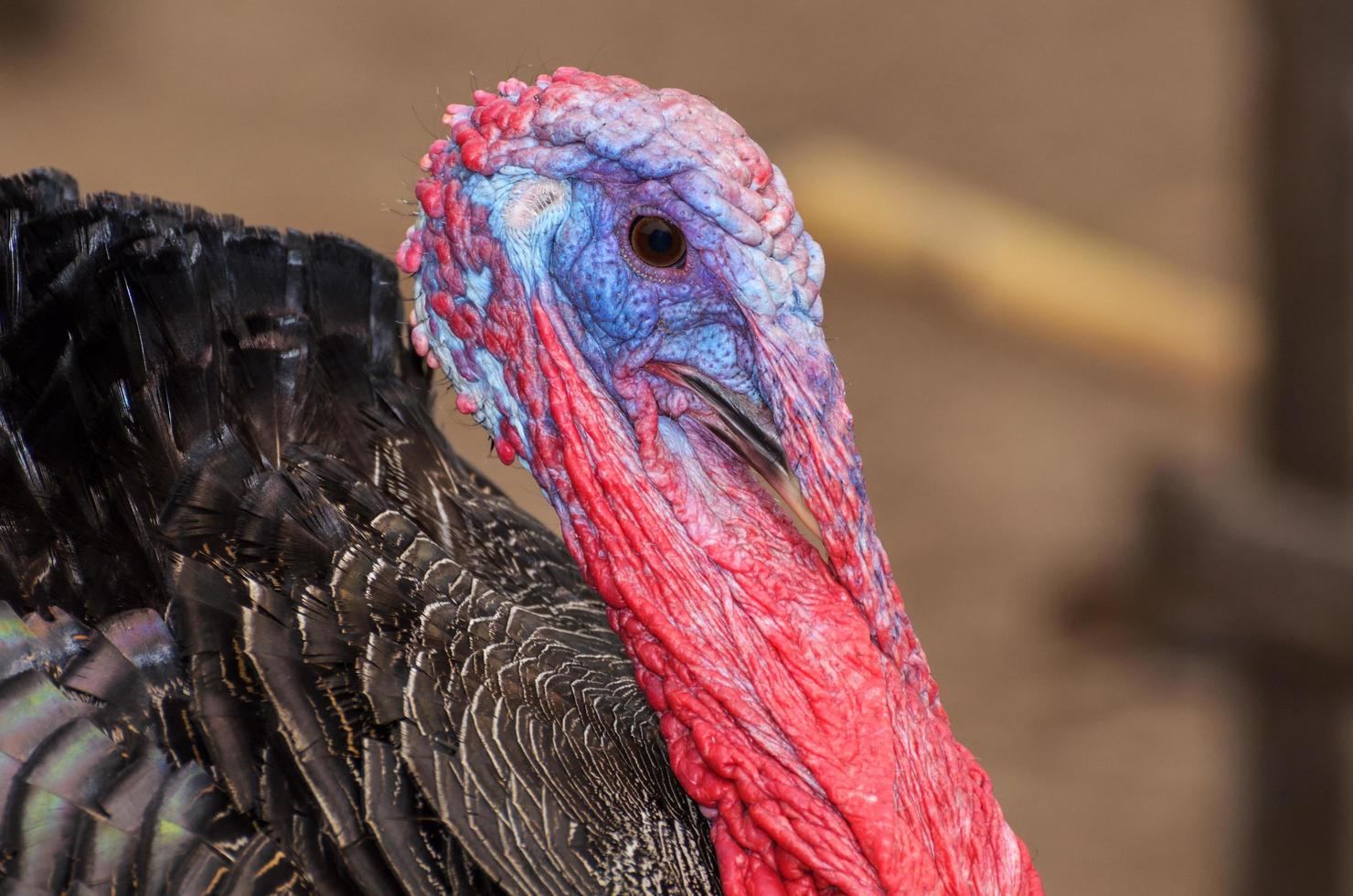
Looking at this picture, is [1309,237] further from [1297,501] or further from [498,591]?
[498,591]

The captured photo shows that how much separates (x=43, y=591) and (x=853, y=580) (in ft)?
3.24

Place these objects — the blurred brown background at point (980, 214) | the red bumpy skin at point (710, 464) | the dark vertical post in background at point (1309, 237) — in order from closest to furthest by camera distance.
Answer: the red bumpy skin at point (710, 464)
the dark vertical post in background at point (1309, 237)
the blurred brown background at point (980, 214)

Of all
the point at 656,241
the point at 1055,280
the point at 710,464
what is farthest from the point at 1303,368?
the point at 656,241

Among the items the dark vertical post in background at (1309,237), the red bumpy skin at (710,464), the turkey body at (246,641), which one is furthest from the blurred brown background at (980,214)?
the red bumpy skin at (710,464)

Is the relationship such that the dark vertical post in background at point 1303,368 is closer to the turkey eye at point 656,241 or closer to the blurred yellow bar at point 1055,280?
the blurred yellow bar at point 1055,280

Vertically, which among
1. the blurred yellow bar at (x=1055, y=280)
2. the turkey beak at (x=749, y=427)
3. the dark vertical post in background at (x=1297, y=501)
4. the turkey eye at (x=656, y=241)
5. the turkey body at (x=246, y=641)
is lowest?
the turkey body at (x=246, y=641)

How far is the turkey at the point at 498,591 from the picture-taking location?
5.28 feet

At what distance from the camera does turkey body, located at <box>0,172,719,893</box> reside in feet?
5.24

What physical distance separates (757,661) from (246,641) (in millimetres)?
600

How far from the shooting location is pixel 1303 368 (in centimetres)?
403

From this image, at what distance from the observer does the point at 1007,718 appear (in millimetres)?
4902

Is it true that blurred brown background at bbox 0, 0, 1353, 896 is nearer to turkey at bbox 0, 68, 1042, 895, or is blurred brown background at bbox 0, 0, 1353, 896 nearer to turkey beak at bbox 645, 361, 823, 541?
turkey at bbox 0, 68, 1042, 895

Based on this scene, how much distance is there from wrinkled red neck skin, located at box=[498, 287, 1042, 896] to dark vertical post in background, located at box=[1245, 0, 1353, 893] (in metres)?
2.61

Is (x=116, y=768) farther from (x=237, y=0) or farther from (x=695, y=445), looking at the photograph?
(x=237, y=0)
